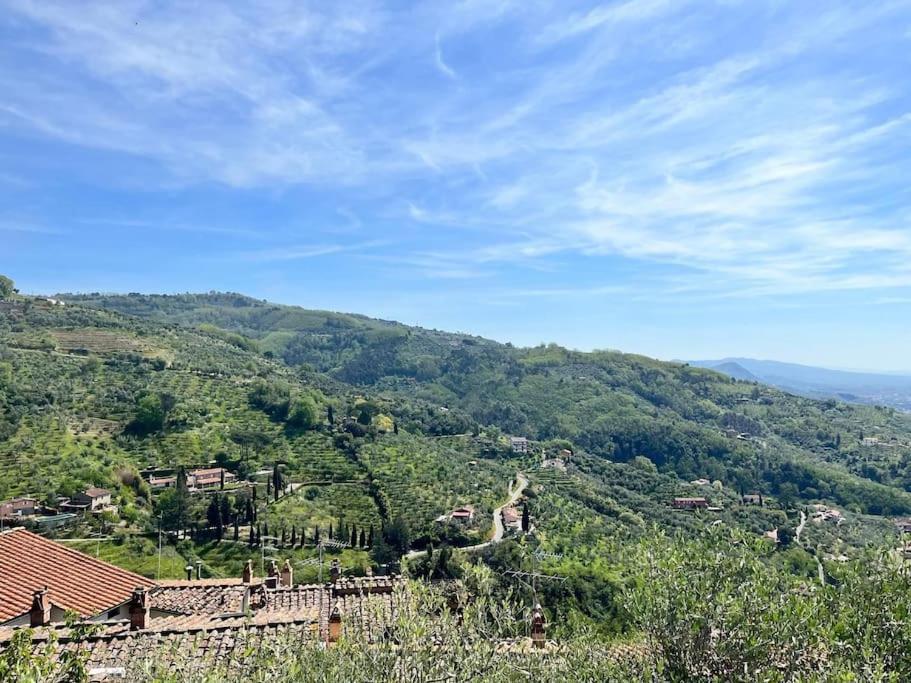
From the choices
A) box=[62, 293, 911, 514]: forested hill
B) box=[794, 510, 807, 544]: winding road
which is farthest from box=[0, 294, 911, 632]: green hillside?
box=[62, 293, 911, 514]: forested hill


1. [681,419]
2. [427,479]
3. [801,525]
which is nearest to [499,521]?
[427,479]

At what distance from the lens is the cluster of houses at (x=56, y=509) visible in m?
44.8

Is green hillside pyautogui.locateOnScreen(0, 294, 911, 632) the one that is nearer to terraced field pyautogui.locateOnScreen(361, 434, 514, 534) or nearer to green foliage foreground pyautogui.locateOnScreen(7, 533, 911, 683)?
terraced field pyautogui.locateOnScreen(361, 434, 514, 534)

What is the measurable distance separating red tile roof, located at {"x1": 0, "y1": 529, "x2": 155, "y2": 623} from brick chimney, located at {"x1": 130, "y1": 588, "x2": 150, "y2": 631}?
1.12 metres

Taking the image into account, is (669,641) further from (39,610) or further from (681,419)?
(681,419)

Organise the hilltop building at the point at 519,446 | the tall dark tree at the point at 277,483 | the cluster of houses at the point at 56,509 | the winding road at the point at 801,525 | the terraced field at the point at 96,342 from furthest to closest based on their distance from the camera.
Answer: the hilltop building at the point at 519,446 → the terraced field at the point at 96,342 → the winding road at the point at 801,525 → the tall dark tree at the point at 277,483 → the cluster of houses at the point at 56,509

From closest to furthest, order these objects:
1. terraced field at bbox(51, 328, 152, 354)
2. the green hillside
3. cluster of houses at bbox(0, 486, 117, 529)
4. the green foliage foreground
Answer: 1. the green foliage foreground
2. cluster of houses at bbox(0, 486, 117, 529)
3. the green hillside
4. terraced field at bbox(51, 328, 152, 354)

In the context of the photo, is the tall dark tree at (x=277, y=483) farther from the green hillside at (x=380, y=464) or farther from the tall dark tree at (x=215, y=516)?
the tall dark tree at (x=215, y=516)

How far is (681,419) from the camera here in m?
143

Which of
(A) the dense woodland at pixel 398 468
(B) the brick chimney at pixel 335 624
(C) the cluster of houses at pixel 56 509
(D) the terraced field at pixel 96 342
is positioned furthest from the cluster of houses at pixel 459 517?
(D) the terraced field at pixel 96 342

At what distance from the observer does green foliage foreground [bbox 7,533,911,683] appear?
7.16 meters

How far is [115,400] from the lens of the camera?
73.1 metres

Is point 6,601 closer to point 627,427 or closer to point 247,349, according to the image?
point 627,427

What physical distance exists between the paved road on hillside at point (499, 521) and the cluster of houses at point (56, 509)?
2510 centimetres
